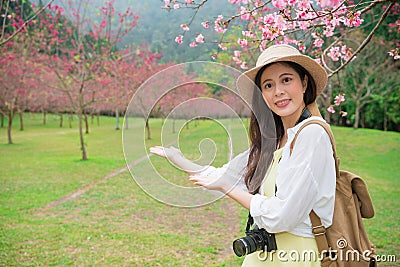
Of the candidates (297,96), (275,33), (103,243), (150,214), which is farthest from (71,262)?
(297,96)

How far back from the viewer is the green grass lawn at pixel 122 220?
4.37 m

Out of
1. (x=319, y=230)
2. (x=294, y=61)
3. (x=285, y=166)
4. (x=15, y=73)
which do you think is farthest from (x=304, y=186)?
(x=15, y=73)

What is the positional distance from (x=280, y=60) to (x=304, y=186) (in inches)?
19.9

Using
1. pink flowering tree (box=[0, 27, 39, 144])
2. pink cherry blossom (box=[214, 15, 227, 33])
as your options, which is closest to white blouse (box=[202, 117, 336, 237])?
pink cherry blossom (box=[214, 15, 227, 33])

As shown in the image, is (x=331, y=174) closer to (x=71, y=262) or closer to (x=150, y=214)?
(x=71, y=262)

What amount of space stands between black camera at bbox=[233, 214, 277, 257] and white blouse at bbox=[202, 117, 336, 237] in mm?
112

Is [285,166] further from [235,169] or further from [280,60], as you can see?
[280,60]

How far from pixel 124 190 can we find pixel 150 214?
7.19 feet

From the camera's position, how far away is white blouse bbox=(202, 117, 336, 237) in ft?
4.03

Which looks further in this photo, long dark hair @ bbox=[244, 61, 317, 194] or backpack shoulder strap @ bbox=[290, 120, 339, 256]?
long dark hair @ bbox=[244, 61, 317, 194]

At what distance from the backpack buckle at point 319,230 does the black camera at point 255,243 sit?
0.18 m

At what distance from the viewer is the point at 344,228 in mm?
1331
